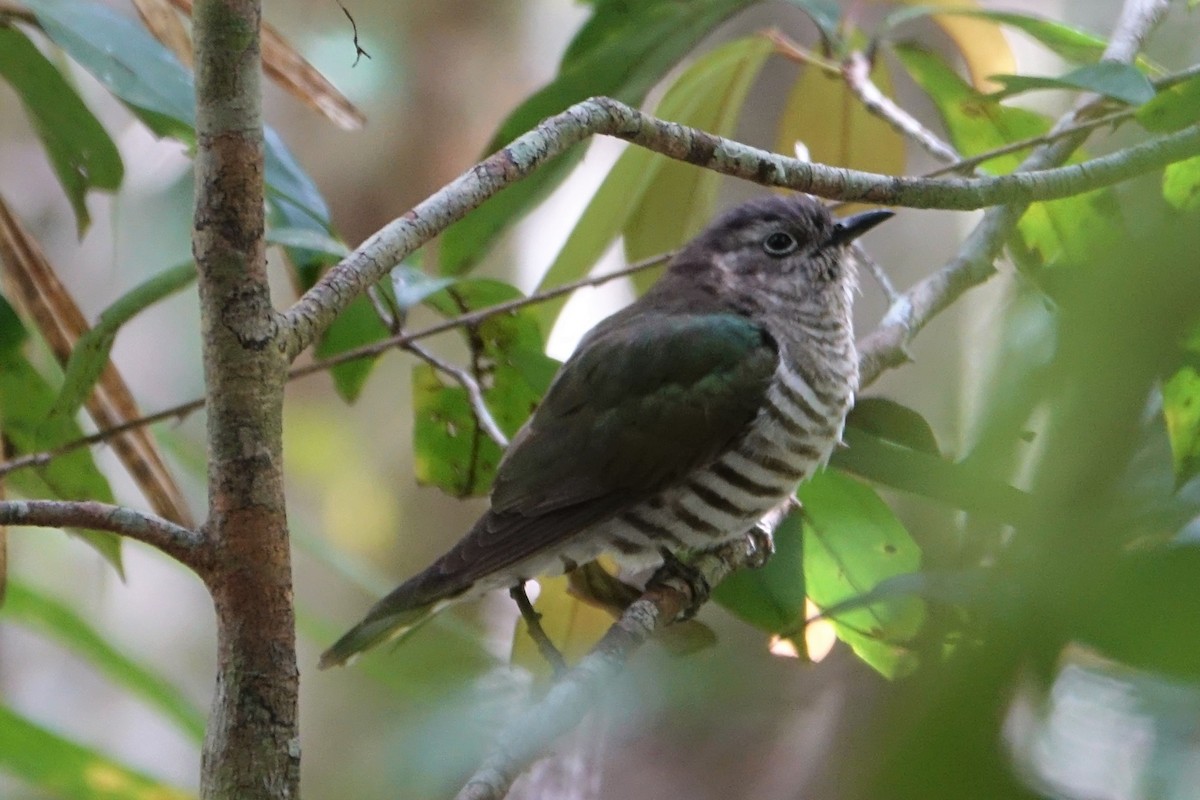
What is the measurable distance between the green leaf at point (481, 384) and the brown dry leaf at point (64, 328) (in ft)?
1.65

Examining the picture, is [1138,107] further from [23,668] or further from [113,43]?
[23,668]

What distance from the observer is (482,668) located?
113 centimetres

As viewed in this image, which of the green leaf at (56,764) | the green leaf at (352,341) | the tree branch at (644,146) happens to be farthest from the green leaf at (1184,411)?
the green leaf at (56,764)

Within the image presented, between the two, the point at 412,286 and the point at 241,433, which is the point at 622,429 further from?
the point at 241,433

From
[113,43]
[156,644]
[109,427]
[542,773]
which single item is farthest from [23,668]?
[542,773]

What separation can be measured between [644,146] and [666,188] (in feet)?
4.82

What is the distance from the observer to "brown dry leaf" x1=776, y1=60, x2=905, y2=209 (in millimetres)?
2932

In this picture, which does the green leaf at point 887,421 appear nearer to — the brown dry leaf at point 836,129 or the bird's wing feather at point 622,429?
the bird's wing feather at point 622,429

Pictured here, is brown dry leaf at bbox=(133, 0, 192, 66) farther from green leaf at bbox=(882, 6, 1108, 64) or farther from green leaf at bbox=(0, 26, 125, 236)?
green leaf at bbox=(882, 6, 1108, 64)

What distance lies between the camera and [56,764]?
237cm

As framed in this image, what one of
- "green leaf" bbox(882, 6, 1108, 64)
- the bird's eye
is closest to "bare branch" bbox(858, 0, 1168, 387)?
"green leaf" bbox(882, 6, 1108, 64)

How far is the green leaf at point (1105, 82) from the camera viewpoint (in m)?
1.69

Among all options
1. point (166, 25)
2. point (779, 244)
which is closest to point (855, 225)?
point (779, 244)

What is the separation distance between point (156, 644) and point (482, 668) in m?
4.98
